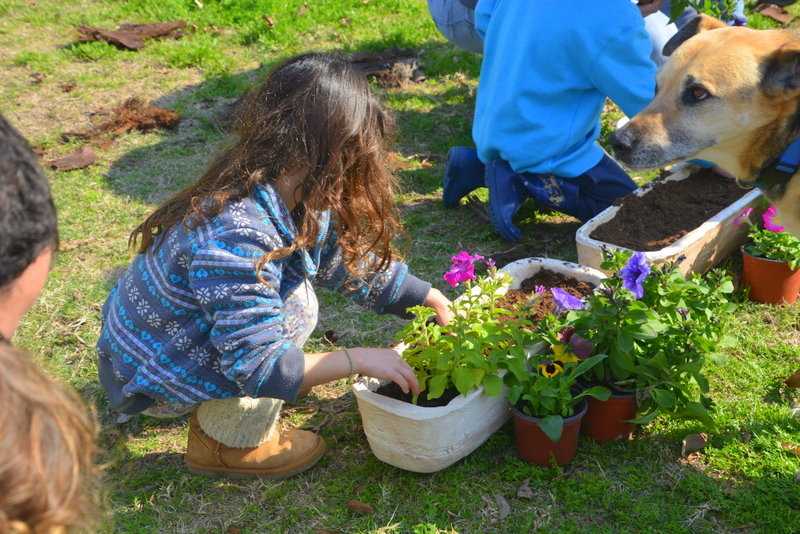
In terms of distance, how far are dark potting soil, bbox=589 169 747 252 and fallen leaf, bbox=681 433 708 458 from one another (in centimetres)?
123

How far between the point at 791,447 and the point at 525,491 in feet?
3.69

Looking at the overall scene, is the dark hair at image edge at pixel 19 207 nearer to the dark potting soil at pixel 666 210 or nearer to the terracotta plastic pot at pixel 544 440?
the terracotta plastic pot at pixel 544 440

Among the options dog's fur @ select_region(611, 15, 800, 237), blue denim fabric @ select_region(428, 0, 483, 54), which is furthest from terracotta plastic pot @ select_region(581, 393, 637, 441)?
blue denim fabric @ select_region(428, 0, 483, 54)

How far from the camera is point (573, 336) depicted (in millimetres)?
2428

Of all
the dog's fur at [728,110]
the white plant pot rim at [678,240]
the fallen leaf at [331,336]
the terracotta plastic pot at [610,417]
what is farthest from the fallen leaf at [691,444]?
the fallen leaf at [331,336]

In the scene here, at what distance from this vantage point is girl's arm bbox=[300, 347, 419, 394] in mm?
2170

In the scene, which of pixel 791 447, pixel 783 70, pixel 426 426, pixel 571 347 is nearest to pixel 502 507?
pixel 426 426

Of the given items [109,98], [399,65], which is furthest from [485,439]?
[109,98]

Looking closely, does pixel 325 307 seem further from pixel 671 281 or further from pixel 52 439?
pixel 52 439

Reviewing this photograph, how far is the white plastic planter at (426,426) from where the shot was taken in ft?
7.43

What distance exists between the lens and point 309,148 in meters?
2.15

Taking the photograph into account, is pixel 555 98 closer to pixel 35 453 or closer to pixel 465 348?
pixel 465 348

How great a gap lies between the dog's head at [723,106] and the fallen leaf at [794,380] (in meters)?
0.92

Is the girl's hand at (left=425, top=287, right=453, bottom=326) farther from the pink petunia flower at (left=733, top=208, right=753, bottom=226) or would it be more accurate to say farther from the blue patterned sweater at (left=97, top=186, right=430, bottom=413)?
the pink petunia flower at (left=733, top=208, right=753, bottom=226)
